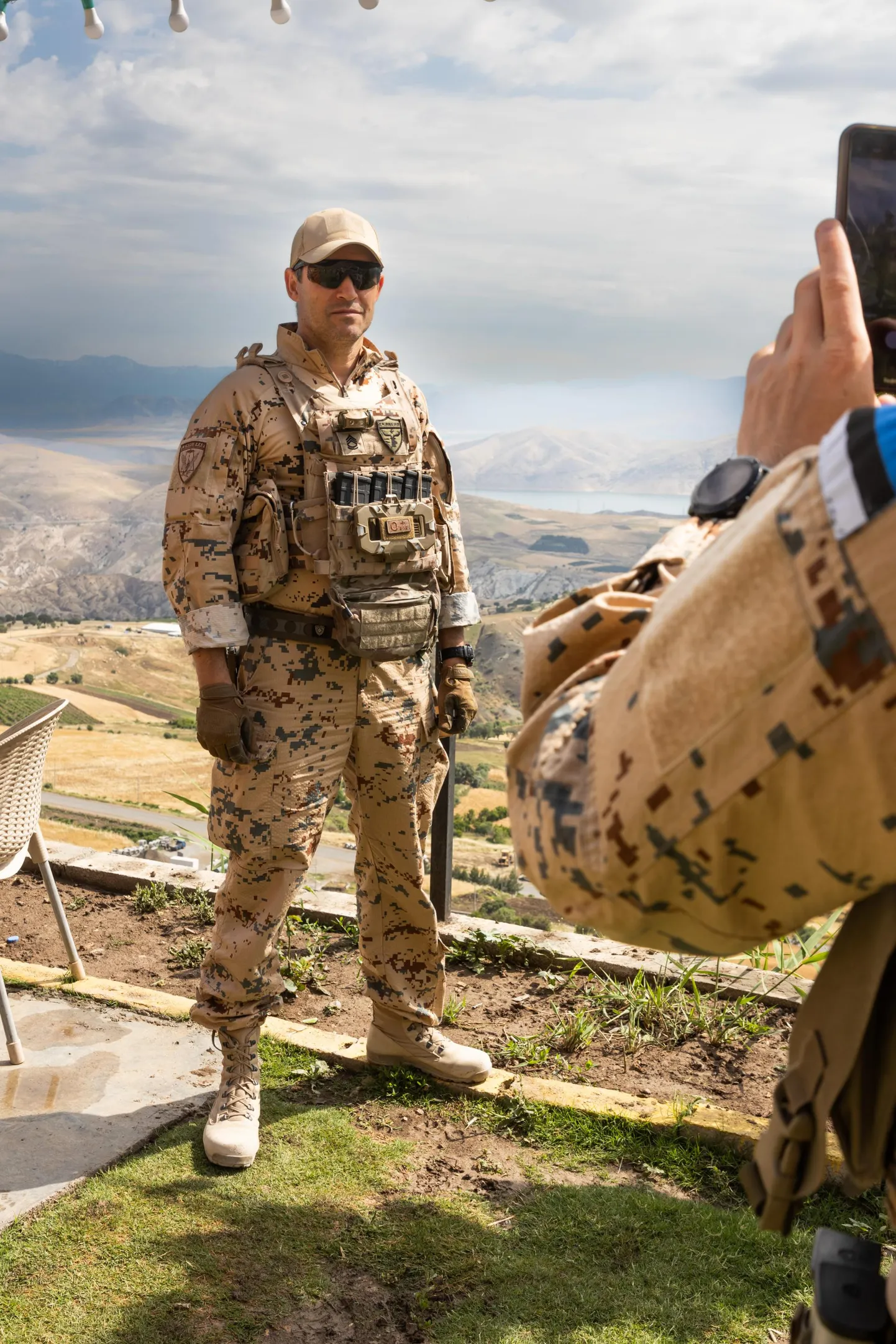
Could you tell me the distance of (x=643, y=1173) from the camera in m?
2.91

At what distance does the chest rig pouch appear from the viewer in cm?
293

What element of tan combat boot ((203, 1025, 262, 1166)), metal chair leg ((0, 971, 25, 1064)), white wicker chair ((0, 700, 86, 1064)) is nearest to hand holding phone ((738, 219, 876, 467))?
tan combat boot ((203, 1025, 262, 1166))

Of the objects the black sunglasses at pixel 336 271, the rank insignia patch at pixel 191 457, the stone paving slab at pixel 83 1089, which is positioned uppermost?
the black sunglasses at pixel 336 271

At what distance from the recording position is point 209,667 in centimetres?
290

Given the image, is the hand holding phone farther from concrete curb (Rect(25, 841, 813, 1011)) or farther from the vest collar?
concrete curb (Rect(25, 841, 813, 1011))

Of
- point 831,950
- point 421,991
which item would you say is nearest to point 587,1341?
point 421,991

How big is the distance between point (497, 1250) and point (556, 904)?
2.05 m

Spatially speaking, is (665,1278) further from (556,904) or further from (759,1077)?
(556,904)

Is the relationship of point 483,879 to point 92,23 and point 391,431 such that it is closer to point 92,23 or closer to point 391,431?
point 391,431

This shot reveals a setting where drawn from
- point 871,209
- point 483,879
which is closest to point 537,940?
point 483,879

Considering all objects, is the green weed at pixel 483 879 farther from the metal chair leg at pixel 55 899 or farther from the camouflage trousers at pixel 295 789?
the metal chair leg at pixel 55 899

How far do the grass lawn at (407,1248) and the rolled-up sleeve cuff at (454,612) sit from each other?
1400mm

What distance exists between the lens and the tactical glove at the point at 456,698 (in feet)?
11.0

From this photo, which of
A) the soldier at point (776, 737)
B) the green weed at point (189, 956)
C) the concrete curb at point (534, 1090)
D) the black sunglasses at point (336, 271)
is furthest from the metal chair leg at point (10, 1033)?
the soldier at point (776, 737)
